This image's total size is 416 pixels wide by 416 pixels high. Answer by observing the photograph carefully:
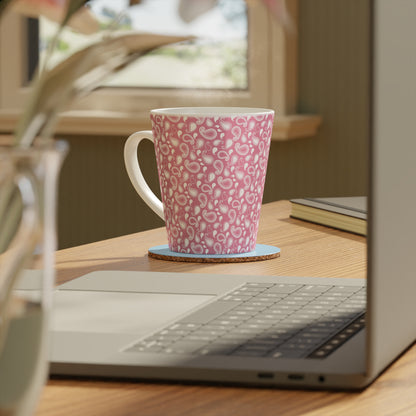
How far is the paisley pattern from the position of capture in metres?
0.77

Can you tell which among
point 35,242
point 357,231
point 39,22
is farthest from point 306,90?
point 35,242

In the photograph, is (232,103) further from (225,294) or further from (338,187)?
(225,294)

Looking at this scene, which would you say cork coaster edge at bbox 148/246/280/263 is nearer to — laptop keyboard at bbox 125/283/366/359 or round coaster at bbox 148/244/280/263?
round coaster at bbox 148/244/280/263

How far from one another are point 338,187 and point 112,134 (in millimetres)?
620

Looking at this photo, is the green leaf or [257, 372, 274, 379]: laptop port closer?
the green leaf

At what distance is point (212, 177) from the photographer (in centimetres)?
77

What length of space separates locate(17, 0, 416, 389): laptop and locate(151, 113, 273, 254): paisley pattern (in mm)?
191

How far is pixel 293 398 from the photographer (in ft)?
1.43

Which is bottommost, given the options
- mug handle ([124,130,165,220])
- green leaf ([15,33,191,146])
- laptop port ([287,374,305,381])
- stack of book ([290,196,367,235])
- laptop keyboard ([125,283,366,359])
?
laptop port ([287,374,305,381])

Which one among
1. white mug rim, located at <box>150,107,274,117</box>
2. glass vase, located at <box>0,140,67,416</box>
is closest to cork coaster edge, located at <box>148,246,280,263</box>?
white mug rim, located at <box>150,107,274,117</box>

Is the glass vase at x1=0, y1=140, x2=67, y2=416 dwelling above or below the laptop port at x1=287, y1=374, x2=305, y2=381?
above

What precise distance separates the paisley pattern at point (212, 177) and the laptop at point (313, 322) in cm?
19

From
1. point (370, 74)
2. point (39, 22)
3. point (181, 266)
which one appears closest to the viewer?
point (370, 74)

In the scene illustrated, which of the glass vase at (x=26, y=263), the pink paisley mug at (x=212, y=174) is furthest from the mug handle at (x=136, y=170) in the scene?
the glass vase at (x=26, y=263)
